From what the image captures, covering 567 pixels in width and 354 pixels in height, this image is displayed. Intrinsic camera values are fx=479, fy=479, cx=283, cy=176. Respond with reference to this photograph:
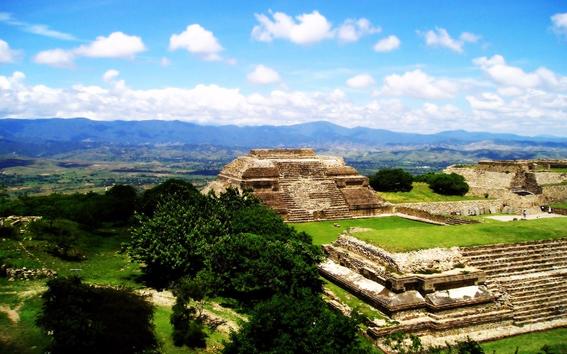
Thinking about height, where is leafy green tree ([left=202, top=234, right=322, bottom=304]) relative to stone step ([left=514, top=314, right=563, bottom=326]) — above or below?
above

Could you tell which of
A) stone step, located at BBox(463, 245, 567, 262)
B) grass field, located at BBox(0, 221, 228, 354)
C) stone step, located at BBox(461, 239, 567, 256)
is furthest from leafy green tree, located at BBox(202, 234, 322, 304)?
stone step, located at BBox(463, 245, 567, 262)

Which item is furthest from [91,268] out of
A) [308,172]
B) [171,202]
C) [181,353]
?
[308,172]

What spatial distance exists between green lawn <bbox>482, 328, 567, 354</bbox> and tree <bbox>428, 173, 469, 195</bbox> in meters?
23.1

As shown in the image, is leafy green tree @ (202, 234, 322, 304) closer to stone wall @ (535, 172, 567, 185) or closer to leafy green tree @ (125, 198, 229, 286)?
leafy green tree @ (125, 198, 229, 286)

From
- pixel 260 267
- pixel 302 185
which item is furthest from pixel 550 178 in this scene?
pixel 260 267

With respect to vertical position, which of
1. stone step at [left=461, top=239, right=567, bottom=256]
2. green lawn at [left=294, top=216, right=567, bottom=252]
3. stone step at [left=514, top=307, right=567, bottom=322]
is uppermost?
green lawn at [left=294, top=216, right=567, bottom=252]

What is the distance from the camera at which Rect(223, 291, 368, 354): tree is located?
10.1 m

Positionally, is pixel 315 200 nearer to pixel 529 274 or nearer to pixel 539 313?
pixel 529 274

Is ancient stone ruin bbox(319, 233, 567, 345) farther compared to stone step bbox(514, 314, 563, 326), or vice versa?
stone step bbox(514, 314, 563, 326)

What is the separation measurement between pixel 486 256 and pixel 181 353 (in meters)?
10.7

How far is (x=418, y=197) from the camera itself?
118ft

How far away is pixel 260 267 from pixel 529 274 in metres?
9.42

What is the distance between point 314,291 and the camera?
1603 centimetres

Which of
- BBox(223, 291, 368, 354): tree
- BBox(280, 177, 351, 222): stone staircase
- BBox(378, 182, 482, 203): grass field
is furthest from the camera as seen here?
BBox(378, 182, 482, 203): grass field
